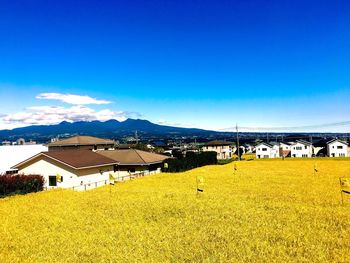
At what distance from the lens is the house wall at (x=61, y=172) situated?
2919cm

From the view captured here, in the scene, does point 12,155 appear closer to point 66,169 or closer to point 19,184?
point 66,169

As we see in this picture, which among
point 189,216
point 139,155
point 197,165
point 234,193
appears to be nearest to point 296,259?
point 189,216

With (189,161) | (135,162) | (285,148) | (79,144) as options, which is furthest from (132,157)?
(285,148)

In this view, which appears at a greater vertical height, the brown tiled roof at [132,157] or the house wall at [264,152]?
the brown tiled roof at [132,157]

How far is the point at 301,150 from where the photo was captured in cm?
8219

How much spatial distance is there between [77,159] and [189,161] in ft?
63.8

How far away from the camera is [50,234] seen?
40.1 feet

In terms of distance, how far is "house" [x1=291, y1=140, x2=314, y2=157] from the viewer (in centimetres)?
8188

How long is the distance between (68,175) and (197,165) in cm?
2563

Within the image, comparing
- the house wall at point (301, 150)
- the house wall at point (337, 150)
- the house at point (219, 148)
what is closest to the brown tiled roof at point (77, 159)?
the house at point (219, 148)

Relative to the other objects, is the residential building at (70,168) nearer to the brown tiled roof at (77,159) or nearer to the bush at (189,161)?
the brown tiled roof at (77,159)

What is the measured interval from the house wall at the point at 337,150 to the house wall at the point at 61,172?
64.1m

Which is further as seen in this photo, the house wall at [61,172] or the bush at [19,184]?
the house wall at [61,172]

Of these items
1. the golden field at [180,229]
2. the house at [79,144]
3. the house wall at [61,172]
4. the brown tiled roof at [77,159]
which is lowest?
the golden field at [180,229]
